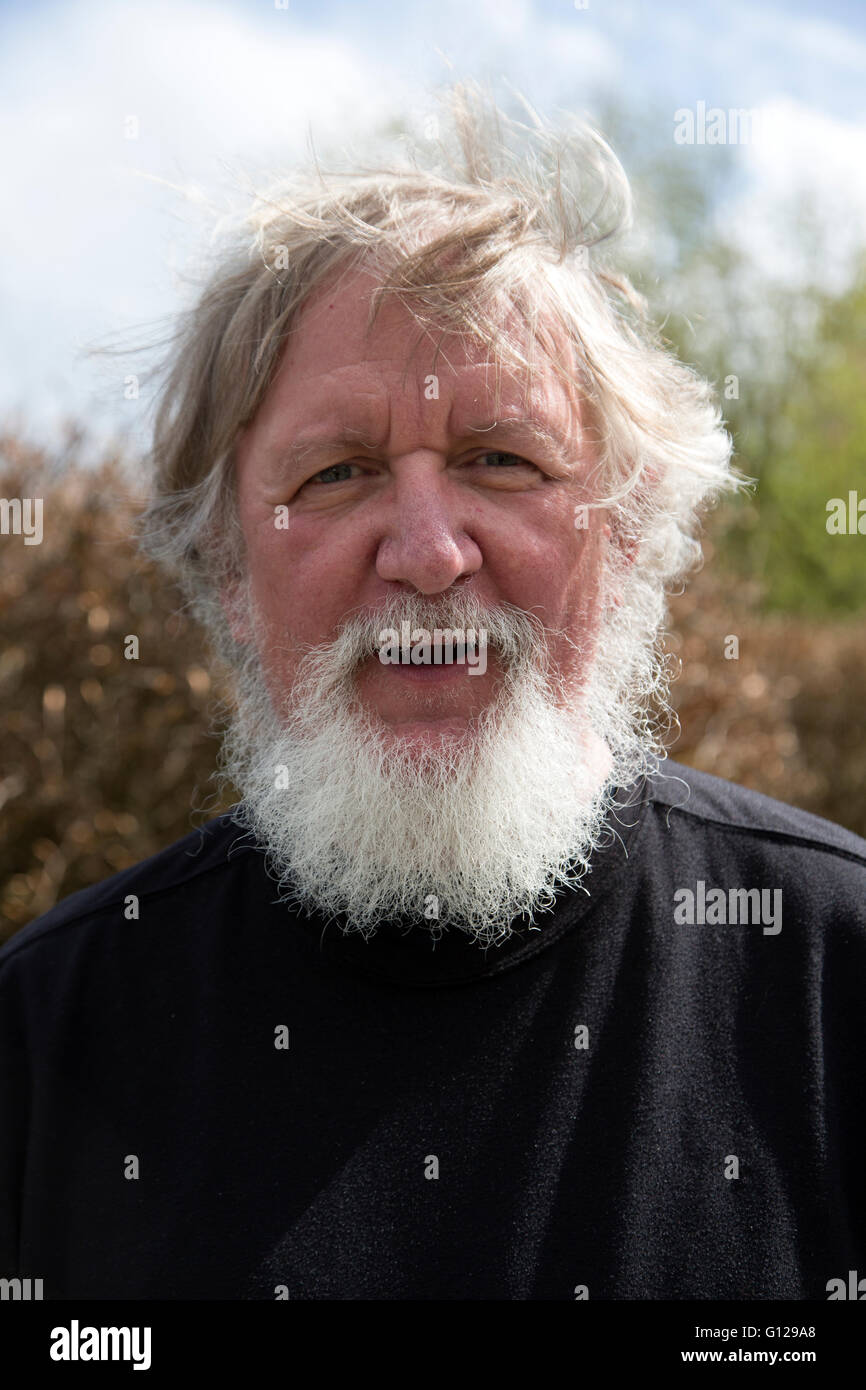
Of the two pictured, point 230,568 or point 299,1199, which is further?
point 230,568

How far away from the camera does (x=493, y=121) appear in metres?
2.40

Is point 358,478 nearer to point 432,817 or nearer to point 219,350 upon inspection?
point 219,350

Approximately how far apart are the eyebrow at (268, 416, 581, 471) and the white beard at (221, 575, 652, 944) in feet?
0.94

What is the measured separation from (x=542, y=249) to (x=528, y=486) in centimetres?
49

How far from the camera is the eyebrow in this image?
79.0 inches

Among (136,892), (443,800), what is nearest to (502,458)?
(443,800)

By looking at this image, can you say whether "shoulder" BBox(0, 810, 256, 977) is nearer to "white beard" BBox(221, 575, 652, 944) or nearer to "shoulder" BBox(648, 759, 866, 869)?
"white beard" BBox(221, 575, 652, 944)

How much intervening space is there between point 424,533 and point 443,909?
657mm

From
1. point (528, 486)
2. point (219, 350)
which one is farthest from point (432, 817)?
point (219, 350)

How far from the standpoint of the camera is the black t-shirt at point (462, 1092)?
1.79 m

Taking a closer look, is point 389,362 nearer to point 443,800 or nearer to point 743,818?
point 443,800

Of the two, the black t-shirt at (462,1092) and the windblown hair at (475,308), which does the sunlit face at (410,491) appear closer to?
the windblown hair at (475,308)
